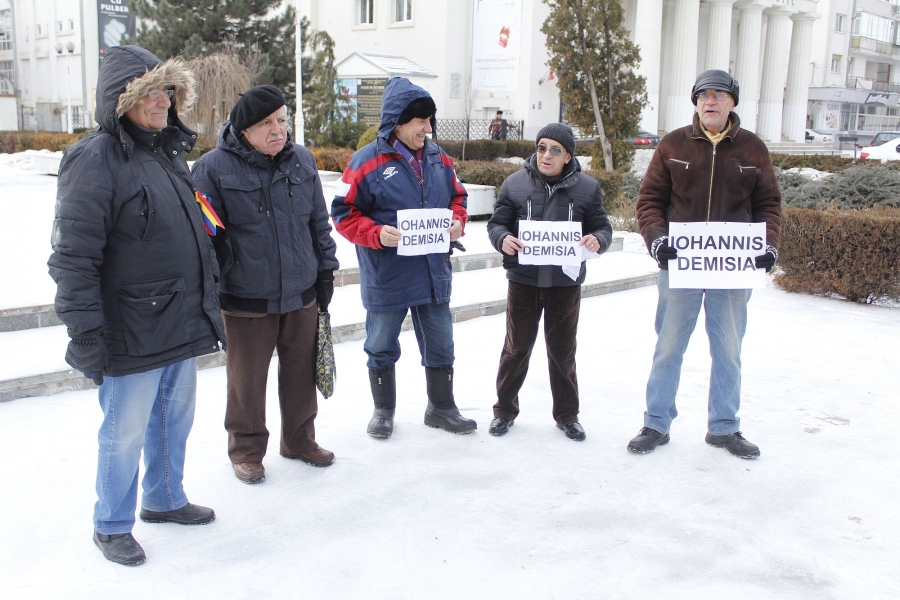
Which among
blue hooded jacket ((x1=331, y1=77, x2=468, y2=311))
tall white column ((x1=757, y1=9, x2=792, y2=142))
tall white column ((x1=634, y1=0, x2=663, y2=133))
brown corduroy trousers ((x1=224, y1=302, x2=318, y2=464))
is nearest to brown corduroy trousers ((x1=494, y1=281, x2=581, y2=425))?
blue hooded jacket ((x1=331, y1=77, x2=468, y2=311))

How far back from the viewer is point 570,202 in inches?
183

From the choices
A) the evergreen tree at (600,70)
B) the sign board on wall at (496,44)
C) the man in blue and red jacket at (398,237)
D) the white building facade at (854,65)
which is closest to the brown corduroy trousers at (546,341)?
the man in blue and red jacket at (398,237)

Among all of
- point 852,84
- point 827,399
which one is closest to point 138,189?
point 827,399

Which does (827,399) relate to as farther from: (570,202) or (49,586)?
(49,586)

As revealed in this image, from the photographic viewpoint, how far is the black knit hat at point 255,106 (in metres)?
3.76

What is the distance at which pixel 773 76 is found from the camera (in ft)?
153

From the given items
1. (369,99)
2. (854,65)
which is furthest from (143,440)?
(854,65)

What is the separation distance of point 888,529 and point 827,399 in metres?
2.07

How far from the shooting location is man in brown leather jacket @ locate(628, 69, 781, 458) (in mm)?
4270

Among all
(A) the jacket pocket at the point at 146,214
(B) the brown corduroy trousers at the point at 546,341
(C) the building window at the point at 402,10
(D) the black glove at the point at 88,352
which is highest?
(C) the building window at the point at 402,10

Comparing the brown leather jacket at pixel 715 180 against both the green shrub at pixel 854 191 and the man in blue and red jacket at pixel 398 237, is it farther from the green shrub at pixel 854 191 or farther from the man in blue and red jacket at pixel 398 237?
the green shrub at pixel 854 191

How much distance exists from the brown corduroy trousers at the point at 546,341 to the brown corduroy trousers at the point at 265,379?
1269mm

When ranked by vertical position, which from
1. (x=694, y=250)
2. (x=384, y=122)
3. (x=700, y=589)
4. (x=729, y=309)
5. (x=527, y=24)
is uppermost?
(x=527, y=24)

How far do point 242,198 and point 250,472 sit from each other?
4.71ft
